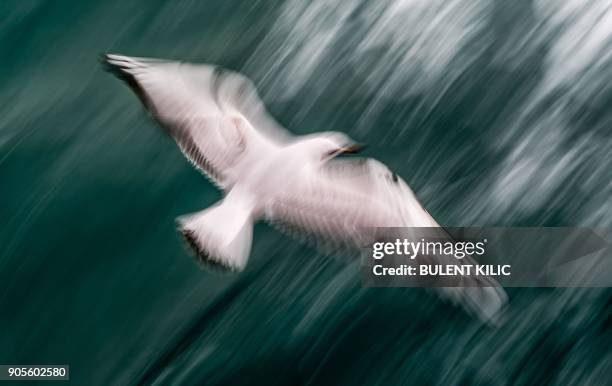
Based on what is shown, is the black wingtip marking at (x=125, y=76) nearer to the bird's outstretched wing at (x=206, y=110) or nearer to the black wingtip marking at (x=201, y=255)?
the bird's outstretched wing at (x=206, y=110)

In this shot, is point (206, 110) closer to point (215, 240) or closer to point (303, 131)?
point (215, 240)

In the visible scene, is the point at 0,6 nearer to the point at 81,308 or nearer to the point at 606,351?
the point at 81,308

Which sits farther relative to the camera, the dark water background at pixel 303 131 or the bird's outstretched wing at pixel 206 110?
the dark water background at pixel 303 131

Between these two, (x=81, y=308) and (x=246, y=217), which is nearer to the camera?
(x=246, y=217)

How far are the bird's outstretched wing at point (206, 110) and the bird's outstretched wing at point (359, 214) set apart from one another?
30cm

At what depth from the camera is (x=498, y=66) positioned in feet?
18.4

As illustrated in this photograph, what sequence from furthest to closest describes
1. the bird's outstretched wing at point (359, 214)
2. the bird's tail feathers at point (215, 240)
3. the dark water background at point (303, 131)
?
the dark water background at point (303, 131) < the bird's tail feathers at point (215, 240) < the bird's outstretched wing at point (359, 214)

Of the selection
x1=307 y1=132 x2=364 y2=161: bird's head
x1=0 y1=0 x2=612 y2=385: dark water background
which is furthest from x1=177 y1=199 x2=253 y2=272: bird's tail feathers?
x1=0 y1=0 x2=612 y2=385: dark water background

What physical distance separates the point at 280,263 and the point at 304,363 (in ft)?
1.93

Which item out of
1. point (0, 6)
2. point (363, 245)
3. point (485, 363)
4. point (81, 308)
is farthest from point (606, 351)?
point (0, 6)

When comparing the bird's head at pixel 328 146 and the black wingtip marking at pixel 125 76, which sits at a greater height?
the bird's head at pixel 328 146

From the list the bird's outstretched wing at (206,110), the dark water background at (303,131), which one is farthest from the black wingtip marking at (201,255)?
the dark water background at (303,131)

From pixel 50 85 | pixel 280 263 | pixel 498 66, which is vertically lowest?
pixel 50 85

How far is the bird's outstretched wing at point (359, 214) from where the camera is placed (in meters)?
4.11
